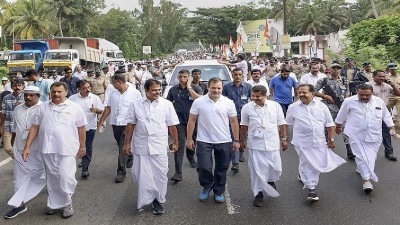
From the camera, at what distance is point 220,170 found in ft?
19.5

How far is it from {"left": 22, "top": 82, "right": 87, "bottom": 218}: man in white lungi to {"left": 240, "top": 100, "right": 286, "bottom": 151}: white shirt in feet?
6.92

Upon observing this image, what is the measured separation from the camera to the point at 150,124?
217 inches

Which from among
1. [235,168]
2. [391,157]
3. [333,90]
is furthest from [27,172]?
[391,157]

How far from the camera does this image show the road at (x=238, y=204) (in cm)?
530

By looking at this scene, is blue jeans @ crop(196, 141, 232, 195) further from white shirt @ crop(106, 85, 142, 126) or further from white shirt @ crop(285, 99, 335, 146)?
white shirt @ crop(106, 85, 142, 126)

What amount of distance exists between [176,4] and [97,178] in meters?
79.5

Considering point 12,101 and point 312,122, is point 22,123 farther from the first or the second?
point 312,122

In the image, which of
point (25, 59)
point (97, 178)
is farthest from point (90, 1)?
point (97, 178)

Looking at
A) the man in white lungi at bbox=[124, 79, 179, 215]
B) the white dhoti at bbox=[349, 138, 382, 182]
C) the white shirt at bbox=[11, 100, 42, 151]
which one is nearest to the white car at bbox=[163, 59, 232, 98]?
the white dhoti at bbox=[349, 138, 382, 182]

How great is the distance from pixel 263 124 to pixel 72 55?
940 inches

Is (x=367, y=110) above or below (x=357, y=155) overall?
above

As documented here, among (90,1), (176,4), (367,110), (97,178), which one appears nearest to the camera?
(367,110)

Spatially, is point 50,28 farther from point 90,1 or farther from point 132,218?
point 132,218

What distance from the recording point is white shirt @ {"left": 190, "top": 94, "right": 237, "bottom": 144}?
19.1 feet
